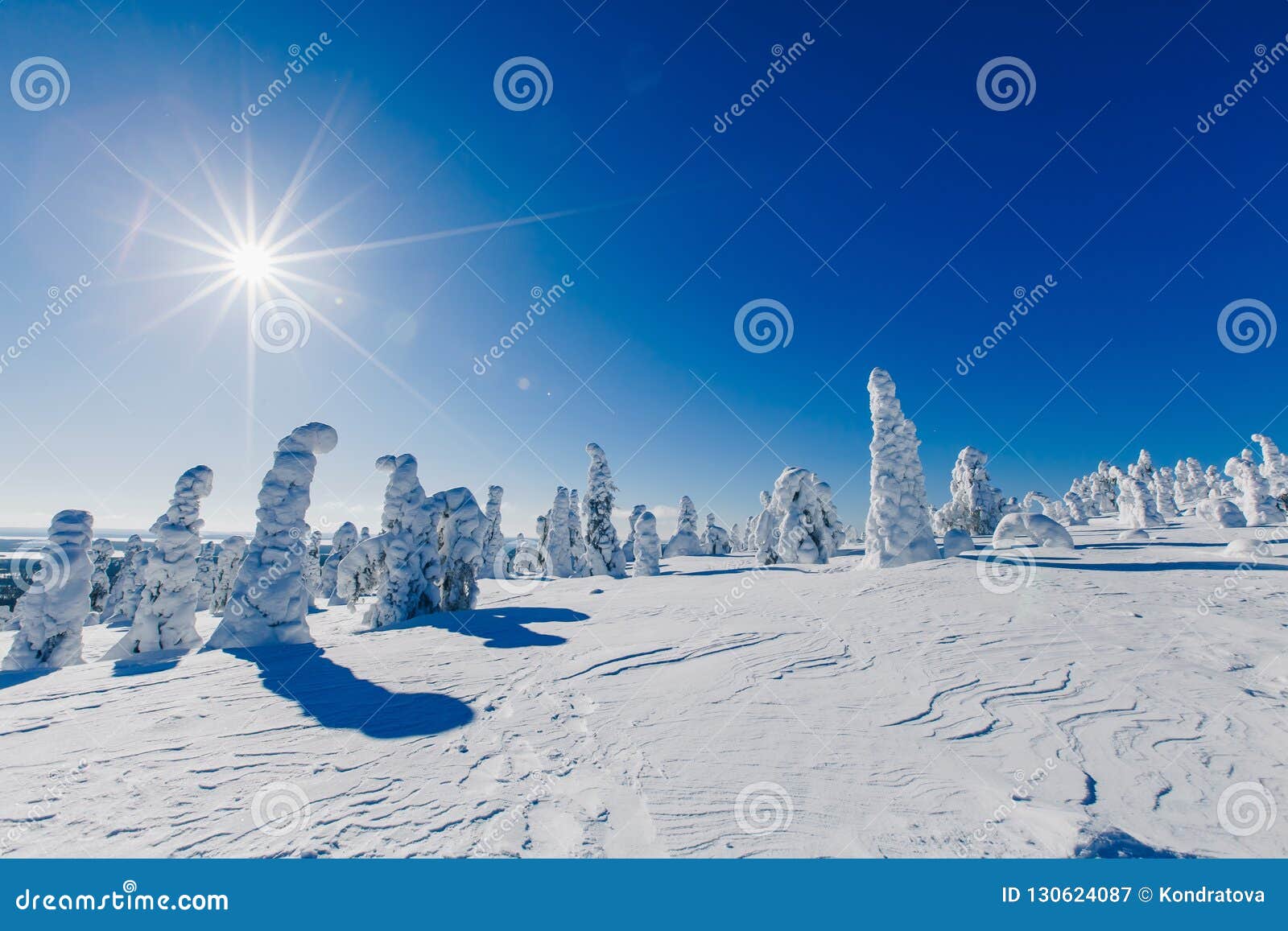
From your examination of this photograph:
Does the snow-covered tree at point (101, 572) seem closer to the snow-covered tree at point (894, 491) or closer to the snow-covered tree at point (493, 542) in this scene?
the snow-covered tree at point (493, 542)

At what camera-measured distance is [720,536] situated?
2202 inches

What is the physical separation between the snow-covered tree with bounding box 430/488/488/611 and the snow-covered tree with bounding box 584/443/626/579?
1453 cm

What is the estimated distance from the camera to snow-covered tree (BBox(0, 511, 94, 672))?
591 inches

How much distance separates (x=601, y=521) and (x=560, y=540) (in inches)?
245

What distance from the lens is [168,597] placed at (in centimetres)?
1595

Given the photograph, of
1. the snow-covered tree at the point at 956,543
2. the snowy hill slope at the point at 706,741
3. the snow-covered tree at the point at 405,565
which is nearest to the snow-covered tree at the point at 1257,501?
the snow-covered tree at the point at 956,543

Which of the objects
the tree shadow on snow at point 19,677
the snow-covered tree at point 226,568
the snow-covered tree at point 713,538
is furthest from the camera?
the snow-covered tree at point 713,538

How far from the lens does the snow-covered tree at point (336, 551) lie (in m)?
41.4

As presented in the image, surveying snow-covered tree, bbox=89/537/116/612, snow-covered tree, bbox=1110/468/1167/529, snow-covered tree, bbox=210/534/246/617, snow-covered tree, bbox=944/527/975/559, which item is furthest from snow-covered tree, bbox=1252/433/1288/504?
snow-covered tree, bbox=89/537/116/612

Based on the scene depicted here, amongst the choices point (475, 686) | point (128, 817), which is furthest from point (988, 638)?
point (128, 817)

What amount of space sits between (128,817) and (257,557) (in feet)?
36.7

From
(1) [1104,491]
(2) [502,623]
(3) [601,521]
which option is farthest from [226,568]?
(1) [1104,491]

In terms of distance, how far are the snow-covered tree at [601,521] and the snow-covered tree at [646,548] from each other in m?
2.21

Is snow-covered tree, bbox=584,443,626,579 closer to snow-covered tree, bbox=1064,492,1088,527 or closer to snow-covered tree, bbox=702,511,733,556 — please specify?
snow-covered tree, bbox=702,511,733,556
